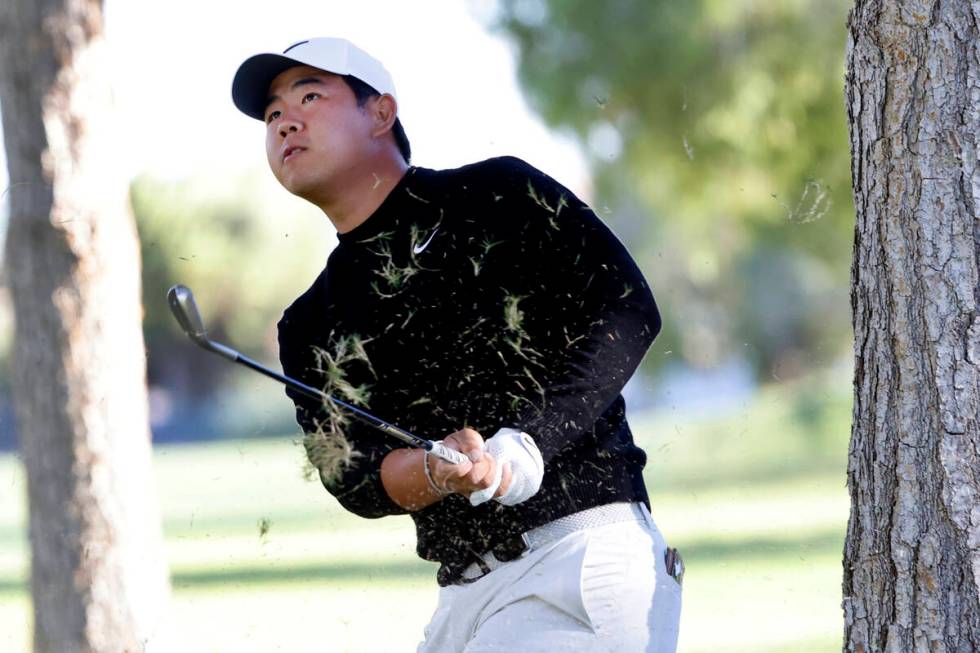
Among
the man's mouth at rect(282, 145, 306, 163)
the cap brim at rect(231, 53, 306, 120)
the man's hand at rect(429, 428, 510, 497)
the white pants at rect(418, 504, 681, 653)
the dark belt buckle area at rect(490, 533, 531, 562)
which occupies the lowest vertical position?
the white pants at rect(418, 504, 681, 653)

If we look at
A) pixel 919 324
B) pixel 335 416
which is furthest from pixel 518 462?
pixel 919 324

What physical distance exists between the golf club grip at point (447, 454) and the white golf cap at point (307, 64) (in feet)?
3.82

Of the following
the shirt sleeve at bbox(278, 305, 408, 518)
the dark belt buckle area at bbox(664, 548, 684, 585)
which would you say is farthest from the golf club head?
the dark belt buckle area at bbox(664, 548, 684, 585)

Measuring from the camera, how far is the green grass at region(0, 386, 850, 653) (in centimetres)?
899

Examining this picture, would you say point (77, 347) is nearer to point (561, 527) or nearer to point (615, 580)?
point (561, 527)

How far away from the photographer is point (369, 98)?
349 centimetres

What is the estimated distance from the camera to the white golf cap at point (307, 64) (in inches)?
134

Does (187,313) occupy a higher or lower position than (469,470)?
higher

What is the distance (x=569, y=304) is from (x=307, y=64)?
0.92 m

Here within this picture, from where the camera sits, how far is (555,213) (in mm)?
3107

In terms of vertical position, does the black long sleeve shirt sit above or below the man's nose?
below

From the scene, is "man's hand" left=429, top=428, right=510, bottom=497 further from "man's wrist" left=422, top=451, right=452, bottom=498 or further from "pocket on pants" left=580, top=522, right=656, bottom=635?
"pocket on pants" left=580, top=522, right=656, bottom=635

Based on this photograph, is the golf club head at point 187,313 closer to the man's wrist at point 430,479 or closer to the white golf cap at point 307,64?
the man's wrist at point 430,479

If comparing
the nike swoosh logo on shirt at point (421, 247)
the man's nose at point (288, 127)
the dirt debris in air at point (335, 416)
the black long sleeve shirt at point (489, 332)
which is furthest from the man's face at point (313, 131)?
the dirt debris in air at point (335, 416)
